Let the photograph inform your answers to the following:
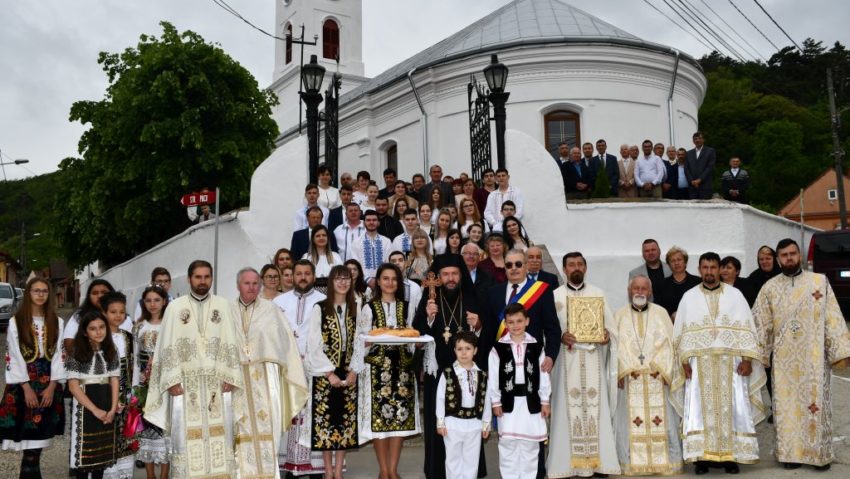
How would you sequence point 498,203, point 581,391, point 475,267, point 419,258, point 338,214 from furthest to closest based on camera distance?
point 498,203 → point 338,214 → point 419,258 → point 475,267 → point 581,391

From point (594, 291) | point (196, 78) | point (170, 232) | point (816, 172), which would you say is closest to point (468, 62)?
point (196, 78)

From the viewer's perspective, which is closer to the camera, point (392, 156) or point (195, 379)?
point (195, 379)

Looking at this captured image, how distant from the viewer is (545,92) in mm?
19547

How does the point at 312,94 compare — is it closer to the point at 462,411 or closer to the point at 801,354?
the point at 462,411

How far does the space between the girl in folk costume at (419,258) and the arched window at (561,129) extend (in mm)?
11965

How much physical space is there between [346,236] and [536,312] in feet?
12.5

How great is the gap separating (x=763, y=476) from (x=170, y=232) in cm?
1749

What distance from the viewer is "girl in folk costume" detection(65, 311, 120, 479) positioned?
5863mm

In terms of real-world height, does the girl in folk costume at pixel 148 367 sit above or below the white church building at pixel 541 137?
below

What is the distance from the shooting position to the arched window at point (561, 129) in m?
19.8

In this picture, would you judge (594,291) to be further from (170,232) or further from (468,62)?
(170,232)

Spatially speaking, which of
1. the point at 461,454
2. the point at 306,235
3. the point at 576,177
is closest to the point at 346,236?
the point at 306,235

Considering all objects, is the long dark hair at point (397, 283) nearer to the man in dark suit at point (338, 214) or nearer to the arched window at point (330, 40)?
the man in dark suit at point (338, 214)

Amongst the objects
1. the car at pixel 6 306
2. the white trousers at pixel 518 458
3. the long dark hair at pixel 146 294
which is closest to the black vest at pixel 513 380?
the white trousers at pixel 518 458
